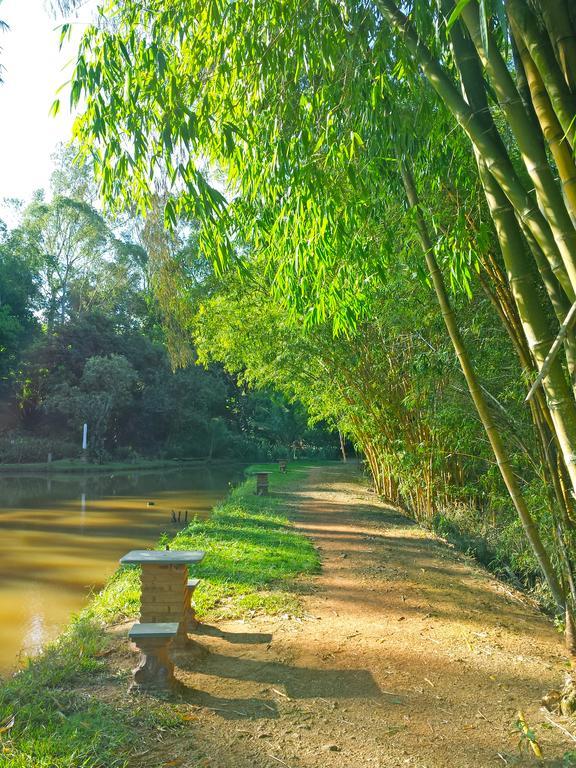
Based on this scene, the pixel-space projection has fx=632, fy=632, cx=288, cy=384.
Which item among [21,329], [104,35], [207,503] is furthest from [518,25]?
[21,329]

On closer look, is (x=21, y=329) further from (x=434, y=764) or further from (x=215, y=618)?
(x=434, y=764)

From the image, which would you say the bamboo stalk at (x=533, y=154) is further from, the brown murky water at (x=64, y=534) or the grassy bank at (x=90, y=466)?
the grassy bank at (x=90, y=466)

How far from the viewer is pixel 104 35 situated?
2.95 metres

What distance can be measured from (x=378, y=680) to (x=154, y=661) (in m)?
1.17

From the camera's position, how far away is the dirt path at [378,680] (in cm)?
258

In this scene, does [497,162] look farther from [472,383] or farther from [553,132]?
[472,383]

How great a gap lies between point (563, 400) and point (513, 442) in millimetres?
2094

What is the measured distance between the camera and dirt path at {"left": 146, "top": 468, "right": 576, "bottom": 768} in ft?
8.48

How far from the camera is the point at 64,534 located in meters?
10.4

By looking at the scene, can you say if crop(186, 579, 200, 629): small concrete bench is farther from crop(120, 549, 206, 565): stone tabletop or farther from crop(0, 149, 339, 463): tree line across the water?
crop(0, 149, 339, 463): tree line across the water

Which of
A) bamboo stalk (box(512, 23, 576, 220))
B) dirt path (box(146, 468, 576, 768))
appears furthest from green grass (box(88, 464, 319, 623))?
bamboo stalk (box(512, 23, 576, 220))

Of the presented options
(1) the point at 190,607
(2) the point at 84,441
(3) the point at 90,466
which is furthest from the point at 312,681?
(2) the point at 84,441

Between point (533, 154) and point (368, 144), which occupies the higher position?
point (368, 144)

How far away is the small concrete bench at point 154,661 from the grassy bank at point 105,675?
0.28ft
